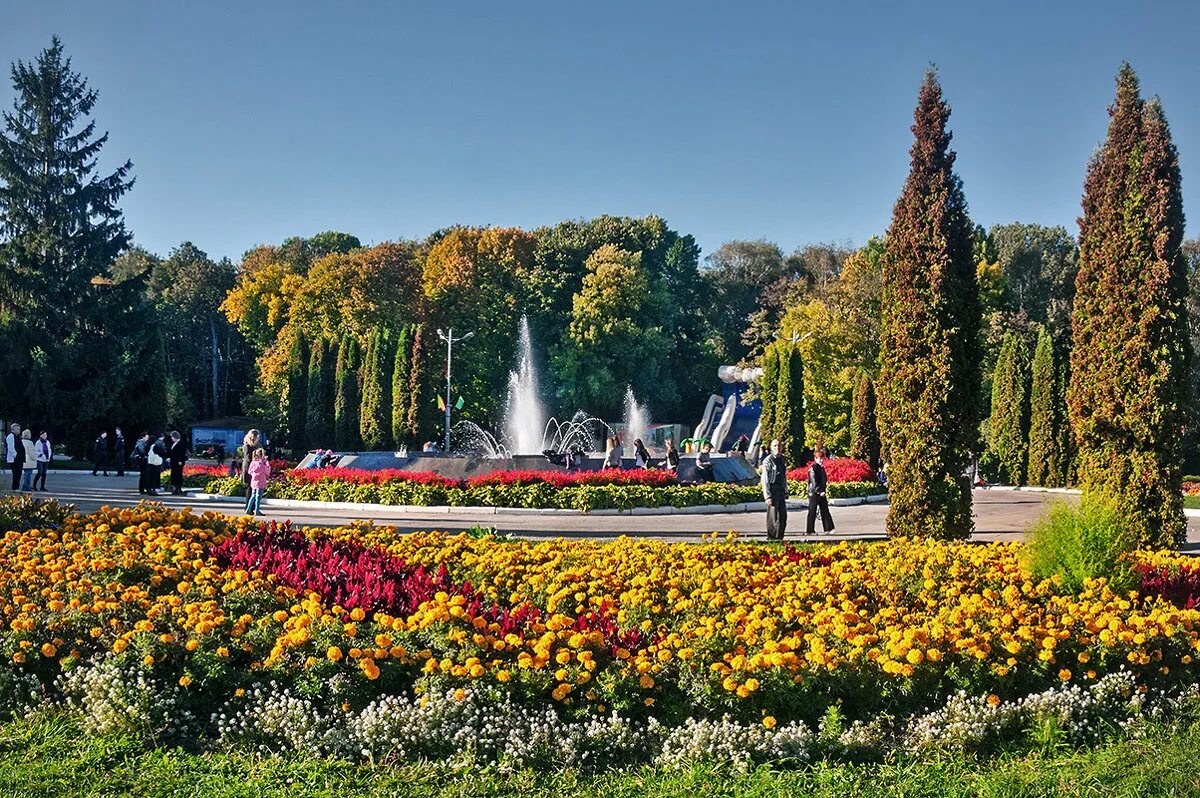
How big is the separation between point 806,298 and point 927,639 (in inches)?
1999

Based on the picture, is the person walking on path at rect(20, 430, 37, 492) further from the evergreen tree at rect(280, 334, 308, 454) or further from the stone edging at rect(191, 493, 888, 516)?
the evergreen tree at rect(280, 334, 308, 454)

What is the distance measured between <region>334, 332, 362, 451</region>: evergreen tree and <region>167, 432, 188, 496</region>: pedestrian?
78.4 feet

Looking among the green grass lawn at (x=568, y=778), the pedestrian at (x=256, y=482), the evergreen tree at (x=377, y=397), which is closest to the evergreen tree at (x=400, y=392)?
the evergreen tree at (x=377, y=397)

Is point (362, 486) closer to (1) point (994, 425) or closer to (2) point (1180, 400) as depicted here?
(2) point (1180, 400)

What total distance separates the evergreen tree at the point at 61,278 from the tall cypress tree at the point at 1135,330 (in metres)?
36.3

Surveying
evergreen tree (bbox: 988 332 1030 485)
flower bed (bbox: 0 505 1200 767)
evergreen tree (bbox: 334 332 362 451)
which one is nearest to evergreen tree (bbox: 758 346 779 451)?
evergreen tree (bbox: 988 332 1030 485)

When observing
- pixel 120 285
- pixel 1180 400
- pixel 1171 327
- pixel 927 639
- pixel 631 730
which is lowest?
pixel 631 730

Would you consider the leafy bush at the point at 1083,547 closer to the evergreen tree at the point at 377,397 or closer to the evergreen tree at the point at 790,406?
the evergreen tree at the point at 790,406

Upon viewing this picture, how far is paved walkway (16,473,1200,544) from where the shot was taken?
16703mm

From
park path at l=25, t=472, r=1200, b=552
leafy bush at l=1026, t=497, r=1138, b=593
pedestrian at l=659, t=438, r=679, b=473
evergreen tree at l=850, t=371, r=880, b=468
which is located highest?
evergreen tree at l=850, t=371, r=880, b=468

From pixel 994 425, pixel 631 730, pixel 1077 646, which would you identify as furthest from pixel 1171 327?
pixel 994 425

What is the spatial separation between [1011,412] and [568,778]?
35943 mm

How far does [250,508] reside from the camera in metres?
17.9

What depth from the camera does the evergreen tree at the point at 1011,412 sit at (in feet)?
122
